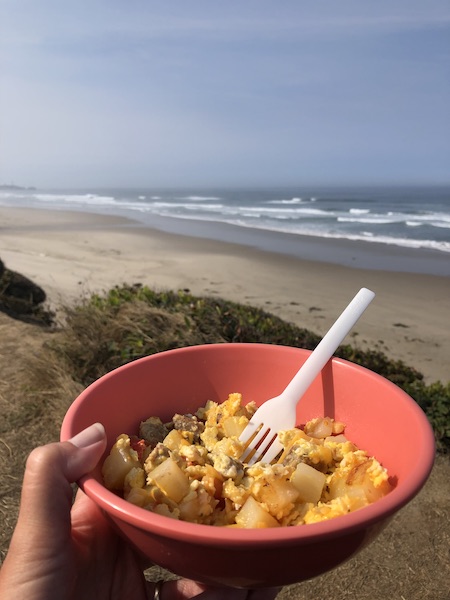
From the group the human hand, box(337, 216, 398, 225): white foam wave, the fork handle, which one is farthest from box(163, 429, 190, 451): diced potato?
box(337, 216, 398, 225): white foam wave

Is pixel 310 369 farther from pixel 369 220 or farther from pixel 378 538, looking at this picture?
pixel 369 220

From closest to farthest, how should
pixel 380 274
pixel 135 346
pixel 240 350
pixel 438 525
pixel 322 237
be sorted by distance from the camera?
pixel 240 350
pixel 438 525
pixel 135 346
pixel 380 274
pixel 322 237

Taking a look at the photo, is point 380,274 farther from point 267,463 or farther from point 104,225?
point 104,225

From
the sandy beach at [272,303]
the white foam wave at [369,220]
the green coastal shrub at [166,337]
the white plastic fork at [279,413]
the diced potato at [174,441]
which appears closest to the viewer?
the diced potato at [174,441]

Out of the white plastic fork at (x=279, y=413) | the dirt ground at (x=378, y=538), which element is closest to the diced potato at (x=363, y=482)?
the white plastic fork at (x=279, y=413)

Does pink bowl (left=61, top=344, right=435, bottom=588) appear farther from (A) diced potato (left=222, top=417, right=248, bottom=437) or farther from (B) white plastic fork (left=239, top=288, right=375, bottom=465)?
(A) diced potato (left=222, top=417, right=248, bottom=437)

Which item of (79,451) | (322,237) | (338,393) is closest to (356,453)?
(338,393)

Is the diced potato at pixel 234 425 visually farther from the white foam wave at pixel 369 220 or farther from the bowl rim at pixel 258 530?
the white foam wave at pixel 369 220

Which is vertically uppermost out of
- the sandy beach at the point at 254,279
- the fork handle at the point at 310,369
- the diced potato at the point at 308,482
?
the fork handle at the point at 310,369
